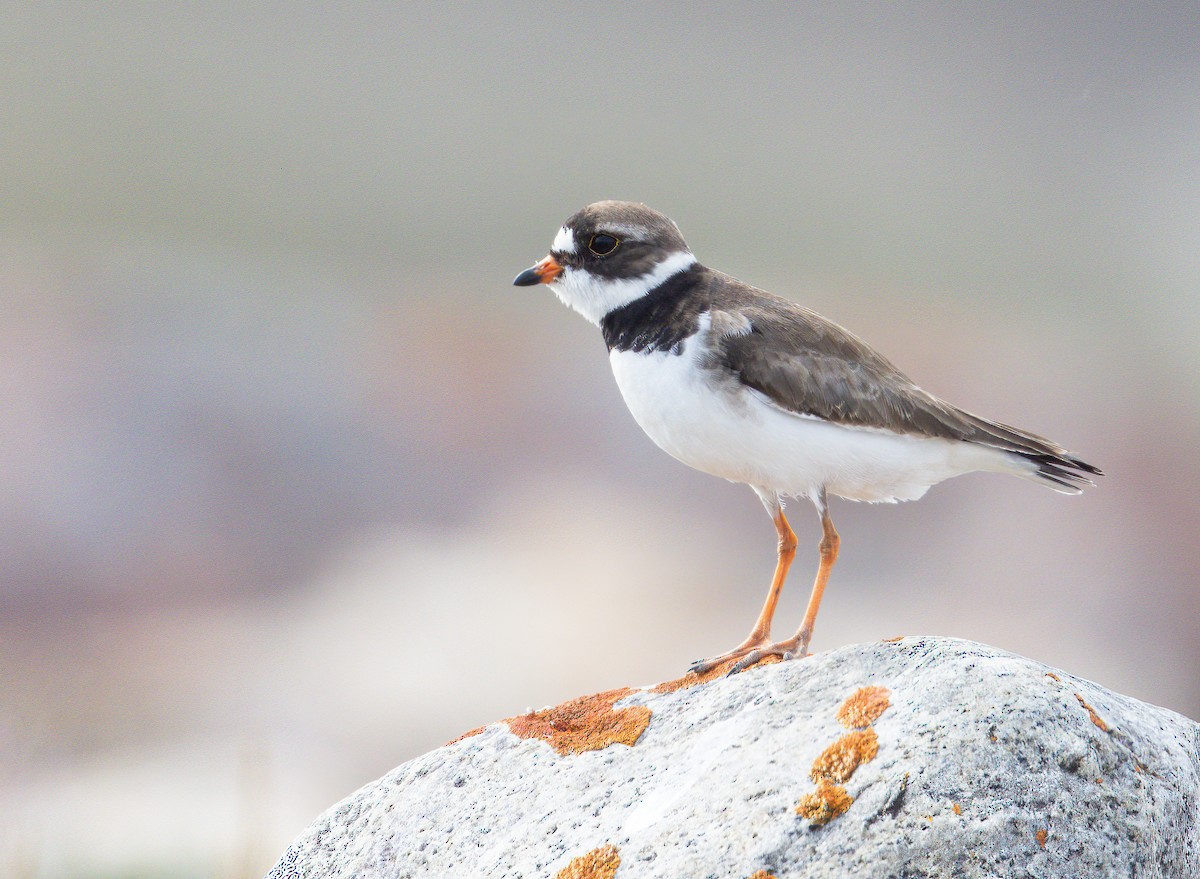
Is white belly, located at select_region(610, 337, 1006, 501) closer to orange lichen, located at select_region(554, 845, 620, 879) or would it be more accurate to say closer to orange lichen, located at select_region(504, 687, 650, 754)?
orange lichen, located at select_region(504, 687, 650, 754)

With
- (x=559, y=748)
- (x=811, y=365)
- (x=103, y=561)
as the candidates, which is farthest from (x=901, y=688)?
(x=103, y=561)

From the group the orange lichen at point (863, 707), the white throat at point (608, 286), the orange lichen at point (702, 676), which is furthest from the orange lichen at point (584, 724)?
the white throat at point (608, 286)

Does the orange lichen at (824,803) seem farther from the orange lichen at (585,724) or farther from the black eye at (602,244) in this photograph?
the black eye at (602,244)

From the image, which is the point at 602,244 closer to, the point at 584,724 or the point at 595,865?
the point at 584,724

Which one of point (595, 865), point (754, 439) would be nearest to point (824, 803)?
point (595, 865)

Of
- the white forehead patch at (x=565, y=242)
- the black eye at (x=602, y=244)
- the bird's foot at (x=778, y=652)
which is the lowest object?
the bird's foot at (x=778, y=652)

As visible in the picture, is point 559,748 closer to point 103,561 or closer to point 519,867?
point 519,867

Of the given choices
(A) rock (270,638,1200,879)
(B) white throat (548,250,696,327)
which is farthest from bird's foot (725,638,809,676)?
(B) white throat (548,250,696,327)
